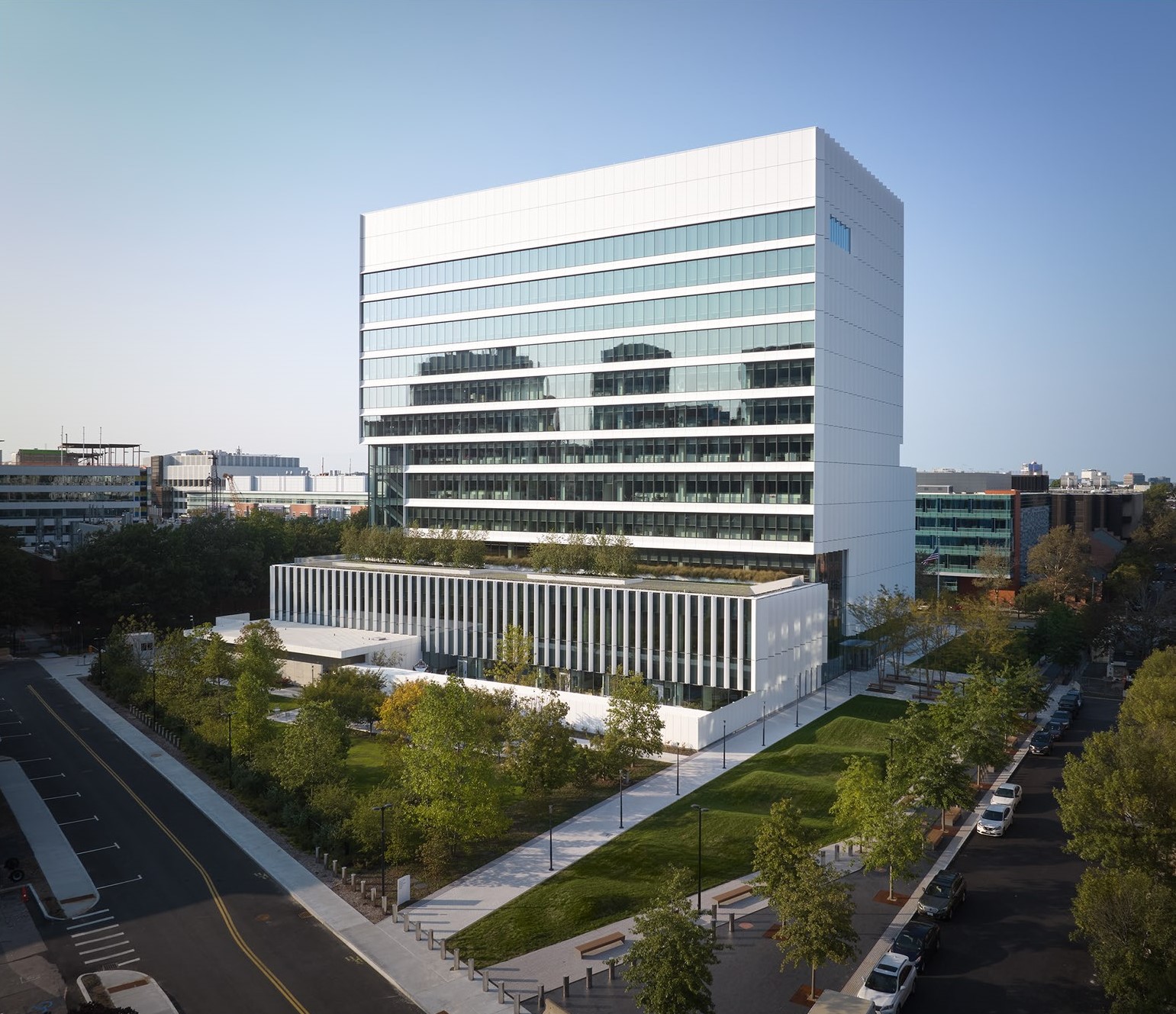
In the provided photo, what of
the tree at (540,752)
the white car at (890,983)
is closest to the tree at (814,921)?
the white car at (890,983)

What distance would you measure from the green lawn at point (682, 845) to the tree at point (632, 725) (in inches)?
168

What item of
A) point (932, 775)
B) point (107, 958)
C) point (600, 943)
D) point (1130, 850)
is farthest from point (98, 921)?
point (1130, 850)

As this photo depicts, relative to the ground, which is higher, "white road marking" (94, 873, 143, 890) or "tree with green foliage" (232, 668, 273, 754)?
"tree with green foliage" (232, 668, 273, 754)

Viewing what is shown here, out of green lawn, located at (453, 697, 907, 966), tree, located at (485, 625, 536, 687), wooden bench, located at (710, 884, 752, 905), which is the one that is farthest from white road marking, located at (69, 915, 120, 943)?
tree, located at (485, 625, 536, 687)

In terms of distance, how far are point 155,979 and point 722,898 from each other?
69.8 feet

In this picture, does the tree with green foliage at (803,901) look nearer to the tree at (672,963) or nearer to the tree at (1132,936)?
the tree at (672,963)

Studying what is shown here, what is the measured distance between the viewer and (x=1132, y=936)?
26031 millimetres

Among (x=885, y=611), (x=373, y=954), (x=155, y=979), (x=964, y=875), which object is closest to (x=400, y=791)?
(x=373, y=954)

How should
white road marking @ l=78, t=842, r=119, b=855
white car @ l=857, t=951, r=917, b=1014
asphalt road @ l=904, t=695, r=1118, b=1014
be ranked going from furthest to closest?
white road marking @ l=78, t=842, r=119, b=855 < asphalt road @ l=904, t=695, r=1118, b=1014 < white car @ l=857, t=951, r=917, b=1014

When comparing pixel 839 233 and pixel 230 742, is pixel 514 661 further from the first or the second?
pixel 839 233

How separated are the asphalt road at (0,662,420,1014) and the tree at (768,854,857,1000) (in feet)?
41.5

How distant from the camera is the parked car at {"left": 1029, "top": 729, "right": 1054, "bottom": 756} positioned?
5547cm

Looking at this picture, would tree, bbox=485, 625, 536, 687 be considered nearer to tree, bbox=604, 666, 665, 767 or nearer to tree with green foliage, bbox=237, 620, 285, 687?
tree, bbox=604, 666, 665, 767

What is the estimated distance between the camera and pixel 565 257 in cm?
8575
